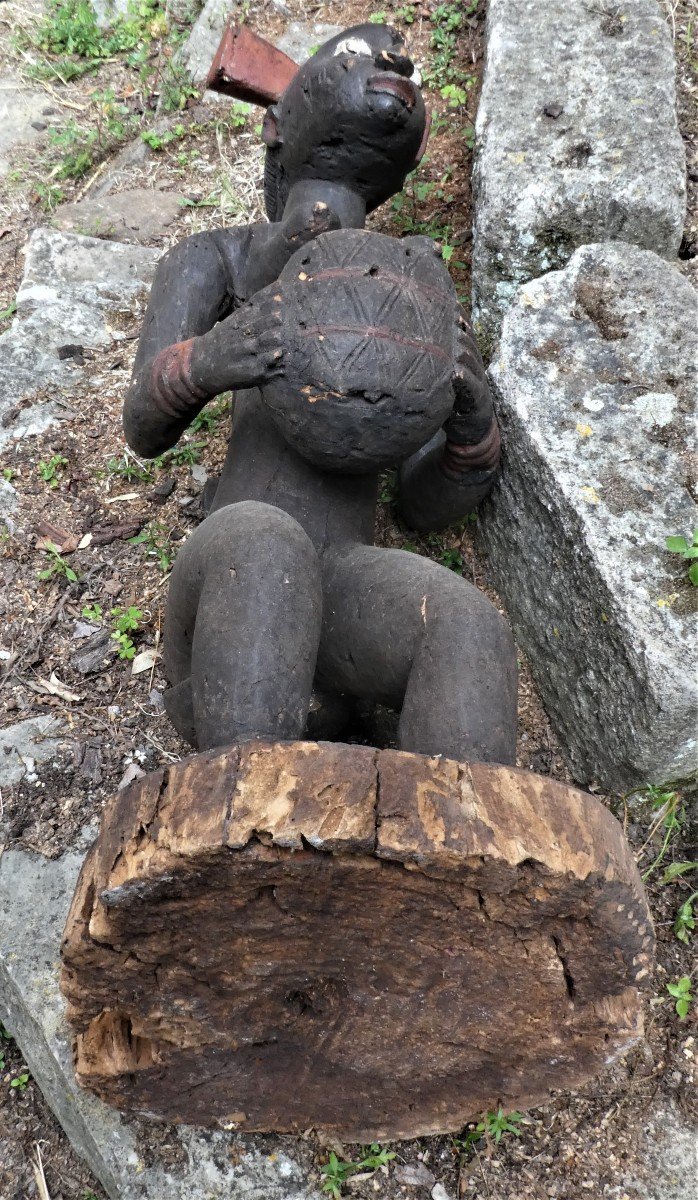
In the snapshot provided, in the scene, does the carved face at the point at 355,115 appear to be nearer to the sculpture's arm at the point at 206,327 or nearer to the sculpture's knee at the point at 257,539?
the sculpture's arm at the point at 206,327

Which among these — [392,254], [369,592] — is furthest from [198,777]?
[392,254]

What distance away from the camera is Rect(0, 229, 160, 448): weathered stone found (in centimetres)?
351

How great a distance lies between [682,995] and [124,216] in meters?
3.58

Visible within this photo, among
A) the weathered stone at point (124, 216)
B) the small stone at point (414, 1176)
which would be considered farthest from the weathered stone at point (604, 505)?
the weathered stone at point (124, 216)

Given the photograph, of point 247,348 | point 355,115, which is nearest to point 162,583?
point 247,348

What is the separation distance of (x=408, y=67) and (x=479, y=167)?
702 mm

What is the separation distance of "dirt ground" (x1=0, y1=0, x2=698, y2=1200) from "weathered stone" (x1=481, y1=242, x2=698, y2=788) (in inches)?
6.9

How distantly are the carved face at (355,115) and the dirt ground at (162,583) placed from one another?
939 millimetres

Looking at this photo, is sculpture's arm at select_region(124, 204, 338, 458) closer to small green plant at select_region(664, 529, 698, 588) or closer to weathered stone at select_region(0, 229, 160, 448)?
small green plant at select_region(664, 529, 698, 588)

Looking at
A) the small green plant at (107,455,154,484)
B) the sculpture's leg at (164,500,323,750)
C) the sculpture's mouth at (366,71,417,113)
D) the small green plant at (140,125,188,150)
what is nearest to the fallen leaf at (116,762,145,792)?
the sculpture's leg at (164,500,323,750)

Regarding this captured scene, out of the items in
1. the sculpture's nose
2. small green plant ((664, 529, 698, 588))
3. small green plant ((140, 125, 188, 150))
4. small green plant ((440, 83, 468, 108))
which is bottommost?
small green plant ((140, 125, 188, 150))

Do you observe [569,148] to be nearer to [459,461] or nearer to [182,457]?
[459,461]

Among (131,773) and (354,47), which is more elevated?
(354,47)

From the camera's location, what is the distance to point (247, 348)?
6.77 feet
